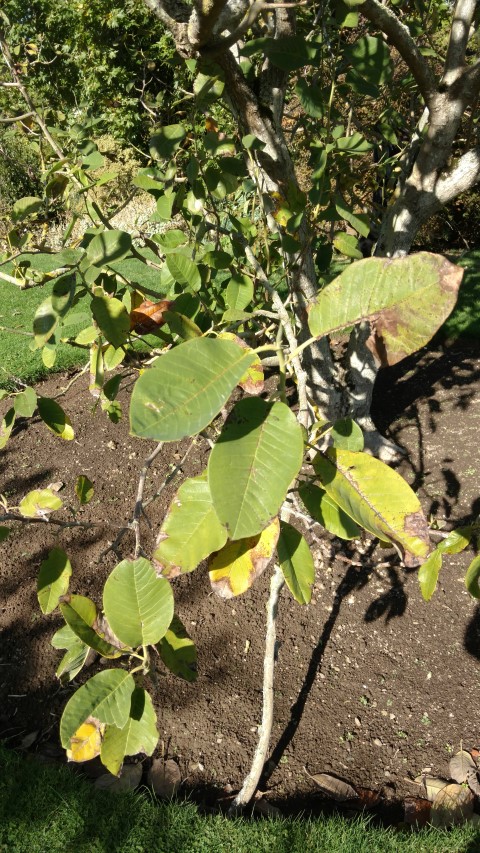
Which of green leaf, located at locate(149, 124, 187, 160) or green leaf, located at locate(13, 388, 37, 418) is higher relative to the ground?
green leaf, located at locate(149, 124, 187, 160)

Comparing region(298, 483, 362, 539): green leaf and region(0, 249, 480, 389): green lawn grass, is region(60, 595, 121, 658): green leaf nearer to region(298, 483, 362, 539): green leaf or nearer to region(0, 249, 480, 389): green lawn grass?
region(298, 483, 362, 539): green leaf

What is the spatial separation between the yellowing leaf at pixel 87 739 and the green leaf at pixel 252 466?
48 cm

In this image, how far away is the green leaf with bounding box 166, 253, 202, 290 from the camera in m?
1.22

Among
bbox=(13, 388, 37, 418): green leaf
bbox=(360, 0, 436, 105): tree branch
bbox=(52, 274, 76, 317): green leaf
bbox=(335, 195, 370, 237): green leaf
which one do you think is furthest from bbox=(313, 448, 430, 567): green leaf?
bbox=(360, 0, 436, 105): tree branch

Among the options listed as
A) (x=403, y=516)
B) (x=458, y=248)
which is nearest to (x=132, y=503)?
(x=403, y=516)

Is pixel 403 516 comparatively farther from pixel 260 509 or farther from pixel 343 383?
pixel 343 383

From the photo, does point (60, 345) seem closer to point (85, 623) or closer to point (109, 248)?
point (109, 248)

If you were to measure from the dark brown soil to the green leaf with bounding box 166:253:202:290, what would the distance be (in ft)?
1.60

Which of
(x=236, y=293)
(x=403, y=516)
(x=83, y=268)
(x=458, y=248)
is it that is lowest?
(x=458, y=248)

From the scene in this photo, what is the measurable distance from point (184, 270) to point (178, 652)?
0.77m

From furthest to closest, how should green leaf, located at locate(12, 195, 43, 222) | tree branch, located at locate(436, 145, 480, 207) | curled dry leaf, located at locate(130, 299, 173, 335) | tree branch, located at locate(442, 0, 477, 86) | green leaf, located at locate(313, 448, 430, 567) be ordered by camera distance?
tree branch, located at locate(436, 145, 480, 207) → tree branch, located at locate(442, 0, 477, 86) → curled dry leaf, located at locate(130, 299, 173, 335) → green leaf, located at locate(12, 195, 43, 222) → green leaf, located at locate(313, 448, 430, 567)

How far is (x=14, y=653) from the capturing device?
7.40 feet

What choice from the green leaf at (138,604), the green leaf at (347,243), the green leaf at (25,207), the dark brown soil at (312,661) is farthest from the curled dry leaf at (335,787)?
the green leaf at (25,207)

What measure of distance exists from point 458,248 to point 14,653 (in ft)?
27.2
